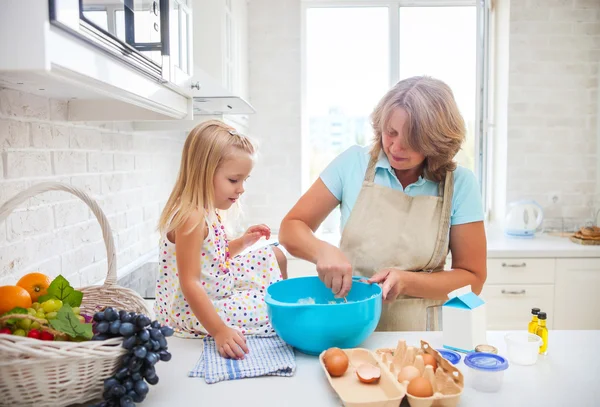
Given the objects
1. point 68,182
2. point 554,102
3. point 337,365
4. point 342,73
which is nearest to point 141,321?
point 337,365

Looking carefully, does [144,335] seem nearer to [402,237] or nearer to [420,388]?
[420,388]

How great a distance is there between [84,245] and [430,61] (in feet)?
8.69

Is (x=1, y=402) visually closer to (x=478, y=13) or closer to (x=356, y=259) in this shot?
(x=356, y=259)

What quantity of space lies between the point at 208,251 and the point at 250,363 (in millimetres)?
396

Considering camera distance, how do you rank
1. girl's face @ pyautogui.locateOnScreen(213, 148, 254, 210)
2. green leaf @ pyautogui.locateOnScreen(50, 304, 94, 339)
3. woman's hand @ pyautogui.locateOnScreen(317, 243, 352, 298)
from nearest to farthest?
green leaf @ pyautogui.locateOnScreen(50, 304, 94, 339) < woman's hand @ pyautogui.locateOnScreen(317, 243, 352, 298) < girl's face @ pyautogui.locateOnScreen(213, 148, 254, 210)

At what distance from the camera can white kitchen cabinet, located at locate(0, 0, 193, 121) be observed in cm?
75

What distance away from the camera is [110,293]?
1.15 m

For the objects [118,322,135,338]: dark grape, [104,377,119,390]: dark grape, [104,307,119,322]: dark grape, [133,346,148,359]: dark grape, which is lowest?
[104,377,119,390]: dark grape

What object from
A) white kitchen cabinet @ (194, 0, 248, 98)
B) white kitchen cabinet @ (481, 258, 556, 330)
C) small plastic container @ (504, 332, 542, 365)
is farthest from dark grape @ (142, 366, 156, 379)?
white kitchen cabinet @ (481, 258, 556, 330)

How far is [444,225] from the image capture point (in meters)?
1.47

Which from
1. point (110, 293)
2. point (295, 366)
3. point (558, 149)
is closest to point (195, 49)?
point (110, 293)

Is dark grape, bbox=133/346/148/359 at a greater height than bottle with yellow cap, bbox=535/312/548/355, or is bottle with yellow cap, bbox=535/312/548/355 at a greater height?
dark grape, bbox=133/346/148/359

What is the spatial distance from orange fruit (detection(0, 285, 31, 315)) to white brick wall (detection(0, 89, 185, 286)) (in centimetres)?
38

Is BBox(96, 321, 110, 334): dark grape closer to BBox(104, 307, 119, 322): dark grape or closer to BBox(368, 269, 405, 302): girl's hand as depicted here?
BBox(104, 307, 119, 322): dark grape
